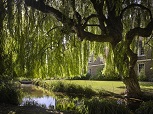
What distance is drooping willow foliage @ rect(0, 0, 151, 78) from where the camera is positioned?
32.7ft

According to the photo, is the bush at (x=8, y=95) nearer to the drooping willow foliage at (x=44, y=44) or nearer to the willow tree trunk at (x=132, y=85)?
the drooping willow foliage at (x=44, y=44)

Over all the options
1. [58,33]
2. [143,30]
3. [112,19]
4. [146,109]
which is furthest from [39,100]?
[146,109]

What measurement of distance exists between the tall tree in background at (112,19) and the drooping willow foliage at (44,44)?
0.15ft

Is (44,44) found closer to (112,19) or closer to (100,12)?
(100,12)

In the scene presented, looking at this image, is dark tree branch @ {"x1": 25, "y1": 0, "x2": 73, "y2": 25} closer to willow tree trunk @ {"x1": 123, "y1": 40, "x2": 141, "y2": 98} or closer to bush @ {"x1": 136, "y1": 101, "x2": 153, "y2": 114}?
willow tree trunk @ {"x1": 123, "y1": 40, "x2": 141, "y2": 98}

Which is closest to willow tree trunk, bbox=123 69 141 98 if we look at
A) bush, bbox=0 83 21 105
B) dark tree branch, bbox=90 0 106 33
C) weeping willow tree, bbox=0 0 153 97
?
weeping willow tree, bbox=0 0 153 97

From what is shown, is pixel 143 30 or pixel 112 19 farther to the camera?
pixel 143 30

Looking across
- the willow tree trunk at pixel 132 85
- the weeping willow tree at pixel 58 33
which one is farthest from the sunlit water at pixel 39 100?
the willow tree trunk at pixel 132 85

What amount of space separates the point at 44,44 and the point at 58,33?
3.24ft

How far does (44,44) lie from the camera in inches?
431

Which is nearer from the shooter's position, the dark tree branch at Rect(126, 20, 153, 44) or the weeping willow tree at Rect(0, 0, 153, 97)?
the weeping willow tree at Rect(0, 0, 153, 97)

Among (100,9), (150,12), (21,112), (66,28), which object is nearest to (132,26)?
(150,12)

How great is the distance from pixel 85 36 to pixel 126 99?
5.09 meters

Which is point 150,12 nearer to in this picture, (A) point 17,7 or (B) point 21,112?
(A) point 17,7
